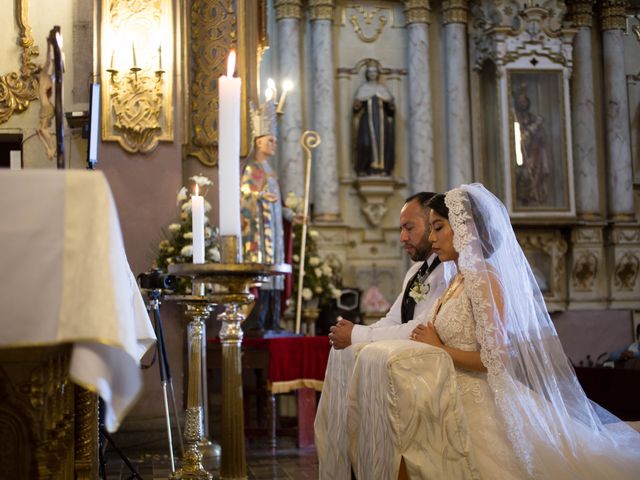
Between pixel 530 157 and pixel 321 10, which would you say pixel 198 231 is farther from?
pixel 530 157

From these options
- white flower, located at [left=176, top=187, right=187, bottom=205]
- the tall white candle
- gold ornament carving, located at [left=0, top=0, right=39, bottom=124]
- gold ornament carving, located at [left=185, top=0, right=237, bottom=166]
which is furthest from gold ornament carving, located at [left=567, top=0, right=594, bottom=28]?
the tall white candle

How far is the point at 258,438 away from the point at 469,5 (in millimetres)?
7787

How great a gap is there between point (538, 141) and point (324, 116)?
3036 millimetres

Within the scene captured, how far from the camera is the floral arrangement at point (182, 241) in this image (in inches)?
285

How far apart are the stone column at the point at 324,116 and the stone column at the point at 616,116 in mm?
4117

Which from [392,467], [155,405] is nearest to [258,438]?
[155,405]

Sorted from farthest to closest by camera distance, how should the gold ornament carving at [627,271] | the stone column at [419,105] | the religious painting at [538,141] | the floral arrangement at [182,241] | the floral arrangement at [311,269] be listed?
the gold ornament carving at [627,271] → the stone column at [419,105] → the religious painting at [538,141] → the floral arrangement at [311,269] → the floral arrangement at [182,241]

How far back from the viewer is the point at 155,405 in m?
7.24

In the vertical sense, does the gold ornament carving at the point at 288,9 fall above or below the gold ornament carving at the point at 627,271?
above

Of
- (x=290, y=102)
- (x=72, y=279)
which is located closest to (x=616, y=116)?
(x=290, y=102)

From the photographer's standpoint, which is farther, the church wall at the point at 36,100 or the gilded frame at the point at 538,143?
the gilded frame at the point at 538,143

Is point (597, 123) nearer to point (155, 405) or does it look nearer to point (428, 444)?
point (155, 405)

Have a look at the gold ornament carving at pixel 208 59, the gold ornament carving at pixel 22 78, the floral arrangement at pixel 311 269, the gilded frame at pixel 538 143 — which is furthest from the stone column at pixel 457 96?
the gold ornament carving at pixel 22 78

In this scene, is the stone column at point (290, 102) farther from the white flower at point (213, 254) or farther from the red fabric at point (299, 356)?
the white flower at point (213, 254)
